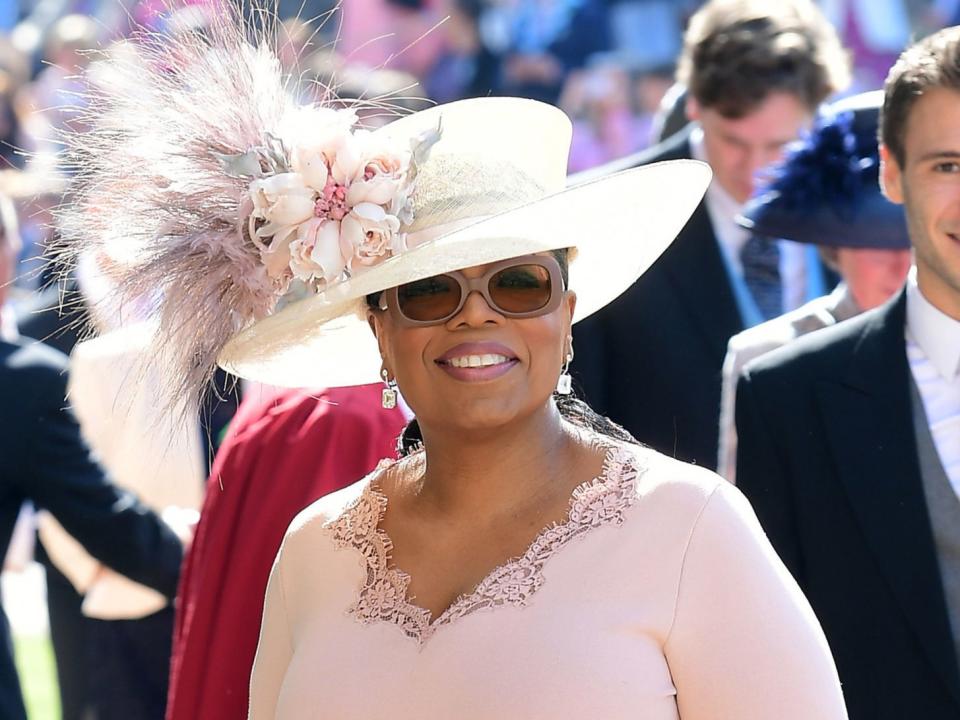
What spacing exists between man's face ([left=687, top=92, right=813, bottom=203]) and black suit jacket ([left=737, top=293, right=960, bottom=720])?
1651 mm

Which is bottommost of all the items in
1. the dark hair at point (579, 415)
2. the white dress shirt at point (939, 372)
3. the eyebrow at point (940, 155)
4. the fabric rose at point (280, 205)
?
the white dress shirt at point (939, 372)

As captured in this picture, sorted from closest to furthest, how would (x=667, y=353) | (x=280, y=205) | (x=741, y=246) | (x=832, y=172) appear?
(x=280, y=205) → (x=832, y=172) → (x=667, y=353) → (x=741, y=246)

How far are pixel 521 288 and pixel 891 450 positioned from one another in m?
1.04

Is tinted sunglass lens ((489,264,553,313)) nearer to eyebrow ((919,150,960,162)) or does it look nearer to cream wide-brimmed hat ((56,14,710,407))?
cream wide-brimmed hat ((56,14,710,407))

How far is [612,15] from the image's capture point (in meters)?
11.4

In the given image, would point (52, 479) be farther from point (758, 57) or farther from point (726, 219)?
point (758, 57)

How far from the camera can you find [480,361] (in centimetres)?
261

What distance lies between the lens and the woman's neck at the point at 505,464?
Result: 8.77 feet

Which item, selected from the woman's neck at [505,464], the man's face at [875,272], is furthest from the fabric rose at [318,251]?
the man's face at [875,272]

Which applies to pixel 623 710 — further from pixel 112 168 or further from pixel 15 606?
pixel 15 606

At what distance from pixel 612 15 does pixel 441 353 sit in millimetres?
9095

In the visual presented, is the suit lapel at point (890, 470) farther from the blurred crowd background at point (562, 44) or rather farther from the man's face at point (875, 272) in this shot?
the blurred crowd background at point (562, 44)

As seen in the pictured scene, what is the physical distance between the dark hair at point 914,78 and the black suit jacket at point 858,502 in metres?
0.38

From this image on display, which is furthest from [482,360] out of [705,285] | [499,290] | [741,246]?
Result: [741,246]
